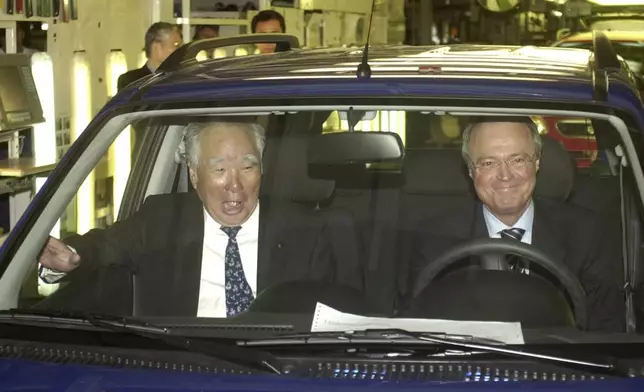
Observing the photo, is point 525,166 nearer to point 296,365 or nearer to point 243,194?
point 243,194

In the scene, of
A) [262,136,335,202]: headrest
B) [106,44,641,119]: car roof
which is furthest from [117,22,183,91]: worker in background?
[106,44,641,119]: car roof

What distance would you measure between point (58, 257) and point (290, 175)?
84 cm

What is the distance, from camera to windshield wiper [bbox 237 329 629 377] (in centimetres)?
304

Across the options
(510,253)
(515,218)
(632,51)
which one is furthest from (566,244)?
(632,51)

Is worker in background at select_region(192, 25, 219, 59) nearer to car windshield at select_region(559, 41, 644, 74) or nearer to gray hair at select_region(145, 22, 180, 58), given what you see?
gray hair at select_region(145, 22, 180, 58)

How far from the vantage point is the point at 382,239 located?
13.1 feet

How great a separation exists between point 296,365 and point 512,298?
71cm

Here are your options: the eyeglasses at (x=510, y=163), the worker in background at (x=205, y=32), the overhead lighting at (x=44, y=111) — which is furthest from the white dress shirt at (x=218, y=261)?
the worker in background at (x=205, y=32)

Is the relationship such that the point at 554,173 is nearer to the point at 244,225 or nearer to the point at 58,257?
the point at 244,225

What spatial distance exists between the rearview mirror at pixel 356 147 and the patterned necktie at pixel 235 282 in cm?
33

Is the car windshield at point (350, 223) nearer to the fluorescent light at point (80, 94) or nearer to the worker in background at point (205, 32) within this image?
the fluorescent light at point (80, 94)

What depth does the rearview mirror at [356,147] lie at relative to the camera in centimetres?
384

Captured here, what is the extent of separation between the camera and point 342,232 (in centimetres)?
397

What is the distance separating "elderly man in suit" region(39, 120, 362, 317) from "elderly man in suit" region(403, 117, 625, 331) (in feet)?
1.01
